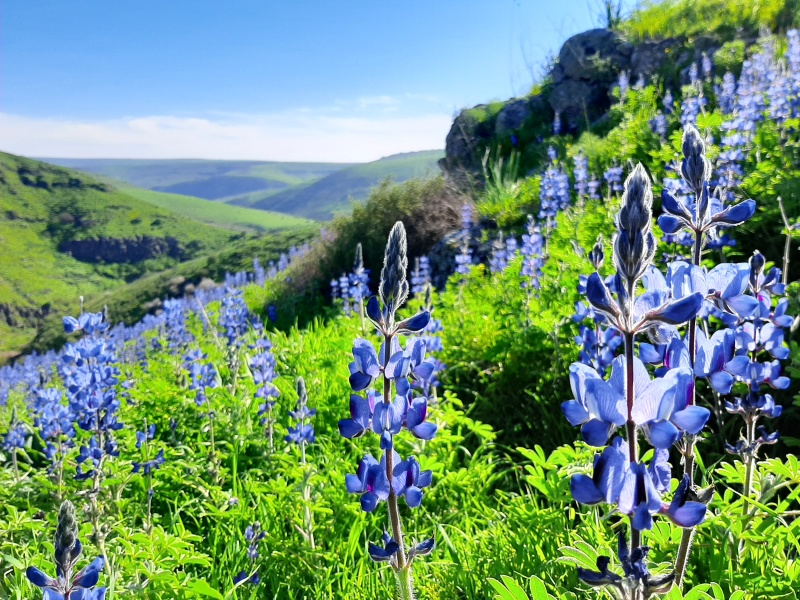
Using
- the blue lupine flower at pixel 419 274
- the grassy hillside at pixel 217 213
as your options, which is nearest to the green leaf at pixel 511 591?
the blue lupine flower at pixel 419 274

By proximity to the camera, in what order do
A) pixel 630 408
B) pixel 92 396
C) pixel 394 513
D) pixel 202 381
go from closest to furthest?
pixel 630 408 → pixel 394 513 → pixel 92 396 → pixel 202 381

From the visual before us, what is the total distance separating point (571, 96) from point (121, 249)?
112 meters

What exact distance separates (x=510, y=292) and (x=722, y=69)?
6.37 m

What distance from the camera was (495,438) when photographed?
3477 millimetres

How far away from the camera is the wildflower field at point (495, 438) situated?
0.93 m

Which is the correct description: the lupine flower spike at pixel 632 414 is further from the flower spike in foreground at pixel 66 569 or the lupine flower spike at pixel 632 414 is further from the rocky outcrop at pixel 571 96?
the rocky outcrop at pixel 571 96

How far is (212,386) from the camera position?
3.60 metres

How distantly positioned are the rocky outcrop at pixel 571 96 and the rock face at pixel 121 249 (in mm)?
102135

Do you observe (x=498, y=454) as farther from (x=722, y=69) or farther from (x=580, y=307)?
(x=722, y=69)

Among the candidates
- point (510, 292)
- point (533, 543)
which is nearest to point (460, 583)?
point (533, 543)

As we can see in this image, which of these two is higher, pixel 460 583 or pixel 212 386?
pixel 212 386

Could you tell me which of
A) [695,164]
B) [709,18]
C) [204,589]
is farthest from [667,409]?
[709,18]

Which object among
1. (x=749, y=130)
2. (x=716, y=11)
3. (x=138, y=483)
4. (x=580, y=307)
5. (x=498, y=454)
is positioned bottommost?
(x=498, y=454)

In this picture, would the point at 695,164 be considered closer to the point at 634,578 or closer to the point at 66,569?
the point at 634,578
